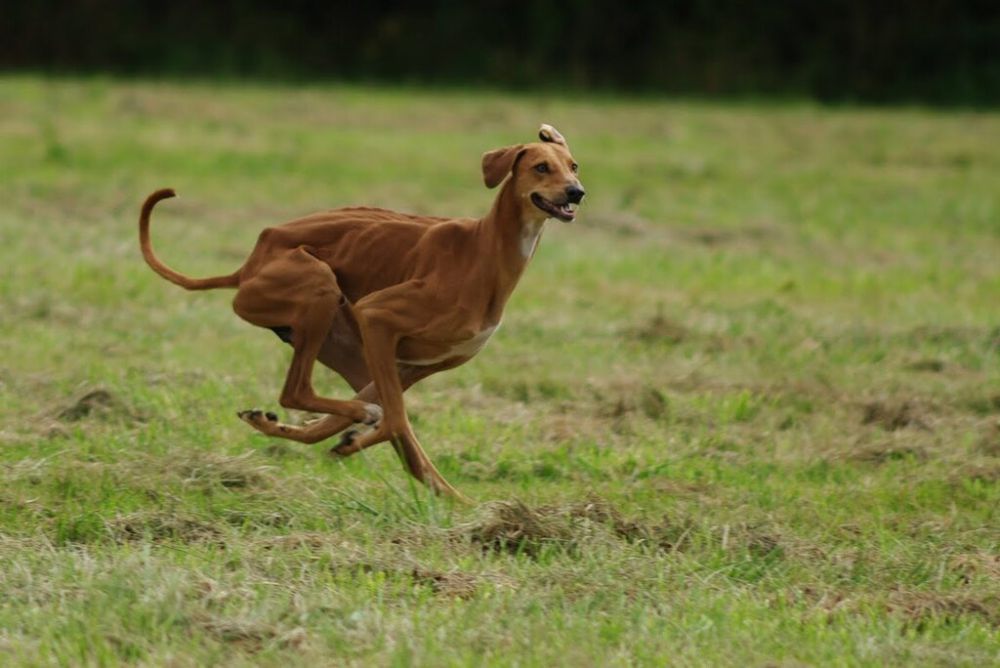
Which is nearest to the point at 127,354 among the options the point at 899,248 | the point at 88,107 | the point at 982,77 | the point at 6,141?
the point at 899,248

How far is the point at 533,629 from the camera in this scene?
201 inches

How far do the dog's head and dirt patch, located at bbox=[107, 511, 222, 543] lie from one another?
5.49 feet

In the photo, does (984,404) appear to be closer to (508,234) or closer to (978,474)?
(978,474)

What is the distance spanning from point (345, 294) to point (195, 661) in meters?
2.53

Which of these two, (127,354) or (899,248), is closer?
(127,354)

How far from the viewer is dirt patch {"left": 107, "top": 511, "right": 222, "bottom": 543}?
6.01m

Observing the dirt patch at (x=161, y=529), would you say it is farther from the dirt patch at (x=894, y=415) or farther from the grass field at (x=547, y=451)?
the dirt patch at (x=894, y=415)

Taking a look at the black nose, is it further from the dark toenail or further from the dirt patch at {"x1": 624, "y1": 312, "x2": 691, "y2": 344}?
the dirt patch at {"x1": 624, "y1": 312, "x2": 691, "y2": 344}

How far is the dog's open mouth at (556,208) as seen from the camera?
6520 mm

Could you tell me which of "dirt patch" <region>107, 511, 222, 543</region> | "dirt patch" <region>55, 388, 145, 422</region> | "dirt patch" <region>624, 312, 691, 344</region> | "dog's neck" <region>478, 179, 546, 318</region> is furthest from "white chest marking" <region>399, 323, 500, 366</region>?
"dirt patch" <region>624, 312, 691, 344</region>

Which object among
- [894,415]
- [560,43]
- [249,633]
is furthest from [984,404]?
[560,43]

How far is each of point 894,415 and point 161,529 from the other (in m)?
4.00

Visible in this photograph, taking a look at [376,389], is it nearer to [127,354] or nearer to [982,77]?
[127,354]

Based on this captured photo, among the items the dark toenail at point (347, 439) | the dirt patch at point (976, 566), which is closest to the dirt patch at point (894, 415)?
the dirt patch at point (976, 566)
